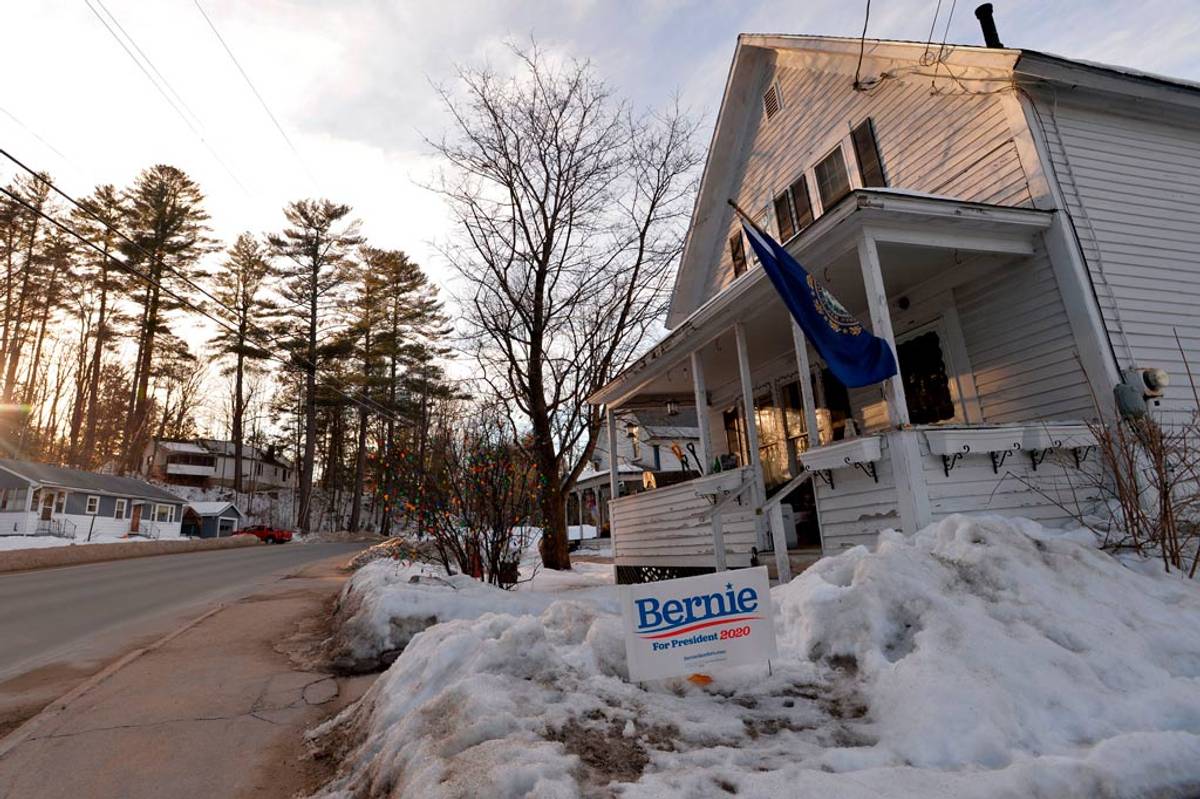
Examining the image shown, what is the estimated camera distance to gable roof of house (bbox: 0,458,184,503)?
28.1m

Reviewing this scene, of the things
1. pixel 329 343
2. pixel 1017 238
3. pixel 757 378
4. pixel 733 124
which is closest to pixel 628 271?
pixel 733 124

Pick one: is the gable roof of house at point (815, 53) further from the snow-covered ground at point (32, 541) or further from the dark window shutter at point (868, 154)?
the snow-covered ground at point (32, 541)

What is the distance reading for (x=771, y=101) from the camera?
37.7ft

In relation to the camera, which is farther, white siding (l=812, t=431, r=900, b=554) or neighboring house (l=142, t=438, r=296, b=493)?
neighboring house (l=142, t=438, r=296, b=493)

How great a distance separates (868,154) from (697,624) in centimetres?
880

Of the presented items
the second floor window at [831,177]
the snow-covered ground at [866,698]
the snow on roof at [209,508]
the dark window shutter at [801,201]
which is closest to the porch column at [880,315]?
the snow-covered ground at [866,698]

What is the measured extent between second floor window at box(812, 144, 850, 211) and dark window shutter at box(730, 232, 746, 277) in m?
2.11

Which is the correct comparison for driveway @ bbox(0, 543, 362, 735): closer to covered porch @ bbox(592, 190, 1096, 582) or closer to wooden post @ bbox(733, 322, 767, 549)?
covered porch @ bbox(592, 190, 1096, 582)

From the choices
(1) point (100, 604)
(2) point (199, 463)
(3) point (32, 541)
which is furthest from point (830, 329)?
(2) point (199, 463)

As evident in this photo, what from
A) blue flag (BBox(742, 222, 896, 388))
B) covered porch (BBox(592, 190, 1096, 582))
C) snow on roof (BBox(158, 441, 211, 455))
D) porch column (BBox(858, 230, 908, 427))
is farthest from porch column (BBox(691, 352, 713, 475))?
snow on roof (BBox(158, 441, 211, 455))

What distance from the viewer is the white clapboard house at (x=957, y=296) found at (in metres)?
5.65

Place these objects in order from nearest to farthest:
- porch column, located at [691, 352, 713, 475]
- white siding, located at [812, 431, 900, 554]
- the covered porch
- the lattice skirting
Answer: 1. the covered porch
2. white siding, located at [812, 431, 900, 554]
3. porch column, located at [691, 352, 713, 475]
4. the lattice skirting

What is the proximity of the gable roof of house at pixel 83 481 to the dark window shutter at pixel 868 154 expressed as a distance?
36706mm

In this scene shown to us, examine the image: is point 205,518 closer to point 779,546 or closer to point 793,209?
point 793,209
